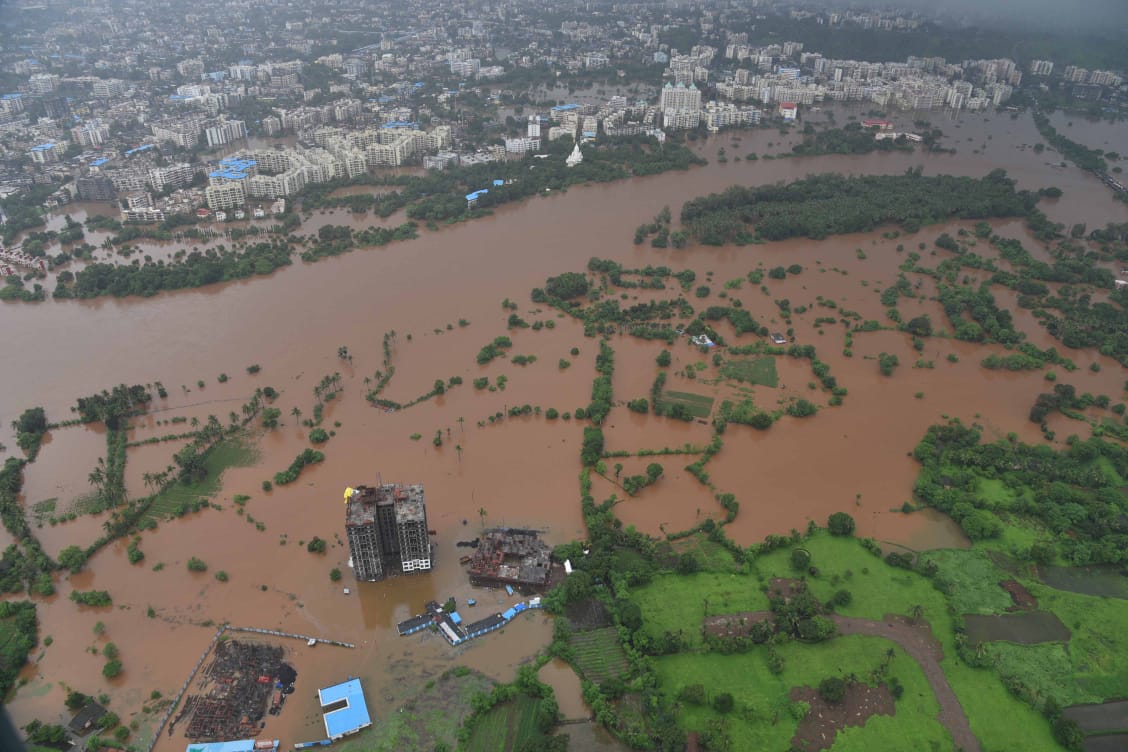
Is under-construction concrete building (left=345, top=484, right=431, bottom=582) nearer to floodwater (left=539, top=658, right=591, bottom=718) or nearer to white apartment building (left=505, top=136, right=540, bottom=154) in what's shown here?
floodwater (left=539, top=658, right=591, bottom=718)

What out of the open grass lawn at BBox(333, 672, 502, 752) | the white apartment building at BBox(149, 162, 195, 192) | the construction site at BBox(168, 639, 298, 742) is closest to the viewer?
the open grass lawn at BBox(333, 672, 502, 752)

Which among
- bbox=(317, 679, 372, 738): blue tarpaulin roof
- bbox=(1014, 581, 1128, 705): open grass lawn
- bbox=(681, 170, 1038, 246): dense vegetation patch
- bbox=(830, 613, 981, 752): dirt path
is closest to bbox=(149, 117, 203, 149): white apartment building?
bbox=(681, 170, 1038, 246): dense vegetation patch

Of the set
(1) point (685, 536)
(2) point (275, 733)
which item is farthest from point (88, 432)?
(1) point (685, 536)

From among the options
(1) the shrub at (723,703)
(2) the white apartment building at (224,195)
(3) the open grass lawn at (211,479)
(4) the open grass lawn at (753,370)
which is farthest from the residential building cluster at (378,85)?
(1) the shrub at (723,703)

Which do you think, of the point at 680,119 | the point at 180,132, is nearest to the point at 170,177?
the point at 180,132

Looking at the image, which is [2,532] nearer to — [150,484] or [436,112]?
[150,484]

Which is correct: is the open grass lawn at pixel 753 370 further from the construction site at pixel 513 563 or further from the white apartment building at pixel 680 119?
the white apartment building at pixel 680 119
